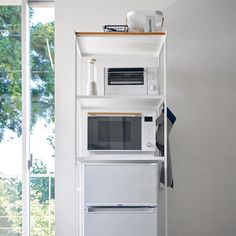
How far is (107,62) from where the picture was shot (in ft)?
10.8

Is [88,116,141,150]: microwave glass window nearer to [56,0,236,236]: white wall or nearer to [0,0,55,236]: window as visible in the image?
[56,0,236,236]: white wall

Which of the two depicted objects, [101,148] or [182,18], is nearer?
Result: [101,148]

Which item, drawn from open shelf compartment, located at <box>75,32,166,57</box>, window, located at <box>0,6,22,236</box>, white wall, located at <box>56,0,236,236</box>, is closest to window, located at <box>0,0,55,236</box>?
window, located at <box>0,6,22,236</box>

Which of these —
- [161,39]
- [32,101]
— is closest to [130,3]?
[161,39]

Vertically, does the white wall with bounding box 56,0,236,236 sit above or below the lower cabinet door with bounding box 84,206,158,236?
above

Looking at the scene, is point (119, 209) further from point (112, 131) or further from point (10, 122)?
point (10, 122)

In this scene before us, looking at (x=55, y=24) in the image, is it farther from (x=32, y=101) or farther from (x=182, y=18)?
(x=182, y=18)

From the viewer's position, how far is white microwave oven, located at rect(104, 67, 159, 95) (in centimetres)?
279

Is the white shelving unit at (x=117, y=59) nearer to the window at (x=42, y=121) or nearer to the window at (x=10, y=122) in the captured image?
the window at (x=42, y=121)

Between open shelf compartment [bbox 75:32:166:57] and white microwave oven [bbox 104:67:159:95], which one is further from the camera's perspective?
white microwave oven [bbox 104:67:159:95]

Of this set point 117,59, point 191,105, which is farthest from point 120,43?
point 191,105

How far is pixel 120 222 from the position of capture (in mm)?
2562

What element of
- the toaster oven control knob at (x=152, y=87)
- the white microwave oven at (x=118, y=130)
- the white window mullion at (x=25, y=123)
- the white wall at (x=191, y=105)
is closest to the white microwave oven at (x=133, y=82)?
the toaster oven control knob at (x=152, y=87)

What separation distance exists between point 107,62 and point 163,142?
0.89 metres
